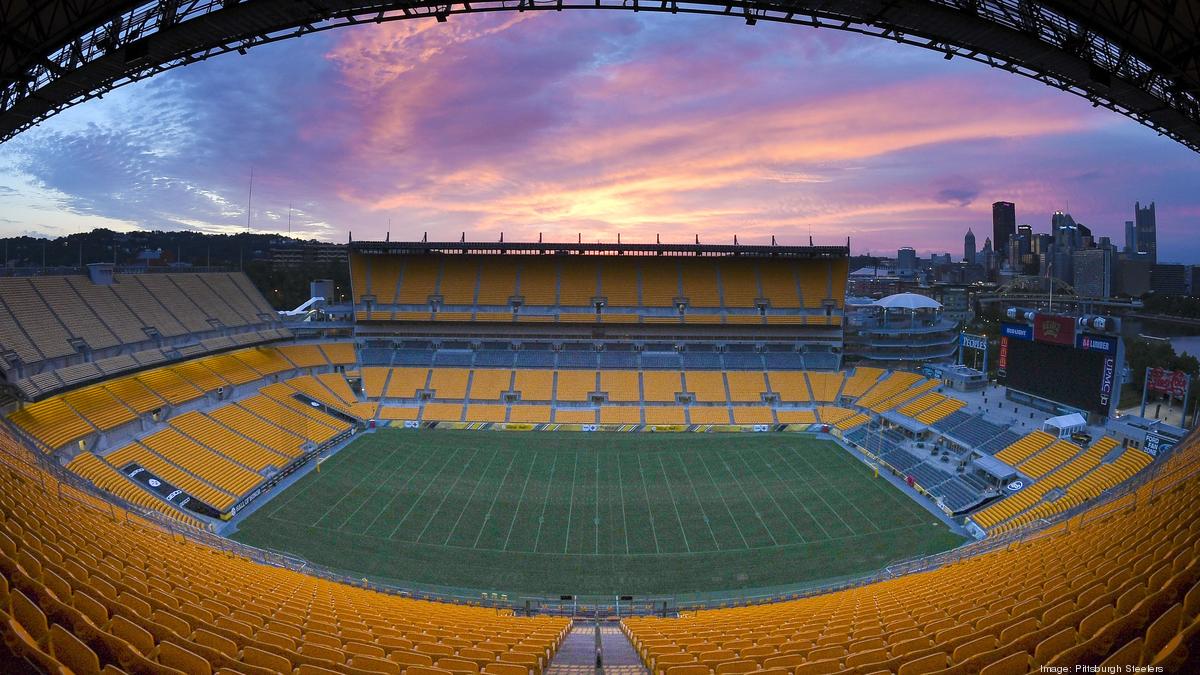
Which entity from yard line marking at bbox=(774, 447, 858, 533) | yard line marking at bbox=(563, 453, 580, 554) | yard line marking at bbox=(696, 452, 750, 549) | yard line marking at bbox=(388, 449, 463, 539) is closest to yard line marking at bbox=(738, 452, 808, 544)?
yard line marking at bbox=(774, 447, 858, 533)

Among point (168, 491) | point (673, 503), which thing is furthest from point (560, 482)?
point (168, 491)

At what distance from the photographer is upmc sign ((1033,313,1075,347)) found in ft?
81.9

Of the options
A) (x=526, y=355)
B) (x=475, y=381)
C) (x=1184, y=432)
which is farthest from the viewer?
(x=526, y=355)

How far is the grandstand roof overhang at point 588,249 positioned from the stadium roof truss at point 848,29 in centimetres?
3295

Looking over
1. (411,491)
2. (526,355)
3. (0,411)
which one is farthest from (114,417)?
(526,355)

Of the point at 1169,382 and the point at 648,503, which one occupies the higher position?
the point at 1169,382

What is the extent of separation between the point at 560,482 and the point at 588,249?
77.1 feet

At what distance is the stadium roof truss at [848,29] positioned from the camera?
8.97 m

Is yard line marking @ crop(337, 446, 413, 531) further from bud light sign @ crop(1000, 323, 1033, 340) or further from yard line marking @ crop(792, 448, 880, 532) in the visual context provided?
bud light sign @ crop(1000, 323, 1033, 340)

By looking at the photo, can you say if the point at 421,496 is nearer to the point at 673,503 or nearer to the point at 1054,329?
the point at 673,503

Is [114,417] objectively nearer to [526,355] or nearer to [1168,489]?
[526,355]

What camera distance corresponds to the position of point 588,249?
44906mm

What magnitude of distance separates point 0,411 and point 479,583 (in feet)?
64.3

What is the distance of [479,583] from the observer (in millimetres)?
17844
